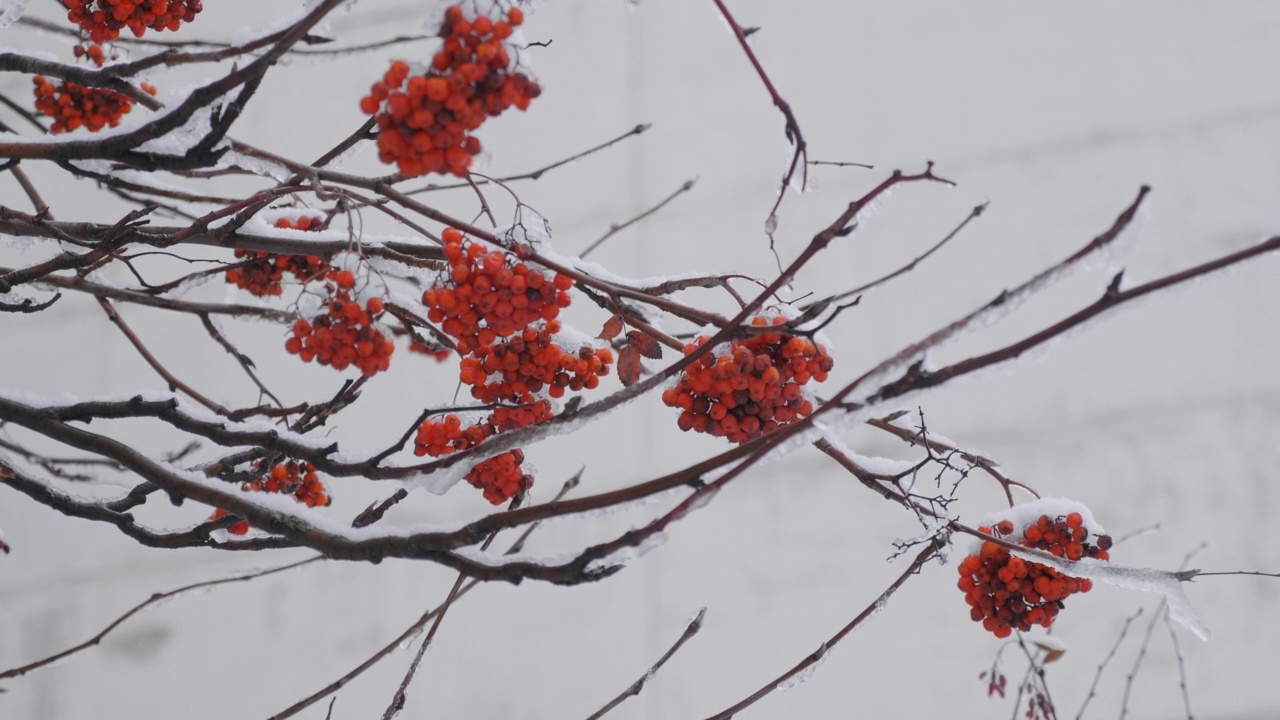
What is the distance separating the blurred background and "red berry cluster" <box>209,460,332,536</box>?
0.55 meters

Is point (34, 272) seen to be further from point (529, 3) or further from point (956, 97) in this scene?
point (956, 97)

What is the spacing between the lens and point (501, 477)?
1.88 feet

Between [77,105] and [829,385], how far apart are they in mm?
907

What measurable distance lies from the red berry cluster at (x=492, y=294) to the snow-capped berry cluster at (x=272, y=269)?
0.22 m

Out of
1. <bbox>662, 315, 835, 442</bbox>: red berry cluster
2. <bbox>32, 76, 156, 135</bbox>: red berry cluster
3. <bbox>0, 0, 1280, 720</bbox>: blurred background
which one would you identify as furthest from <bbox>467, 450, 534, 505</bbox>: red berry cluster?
<bbox>0, 0, 1280, 720</bbox>: blurred background

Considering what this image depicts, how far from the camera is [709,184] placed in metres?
1.43

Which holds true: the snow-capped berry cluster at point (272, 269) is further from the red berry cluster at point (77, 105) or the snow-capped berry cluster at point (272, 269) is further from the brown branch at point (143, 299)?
the red berry cluster at point (77, 105)

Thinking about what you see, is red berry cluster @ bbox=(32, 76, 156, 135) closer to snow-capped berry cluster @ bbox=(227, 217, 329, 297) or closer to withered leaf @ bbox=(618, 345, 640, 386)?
snow-capped berry cluster @ bbox=(227, 217, 329, 297)

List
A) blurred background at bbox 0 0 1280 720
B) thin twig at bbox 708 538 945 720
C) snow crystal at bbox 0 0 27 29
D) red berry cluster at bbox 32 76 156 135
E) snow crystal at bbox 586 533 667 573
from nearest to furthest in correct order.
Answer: snow crystal at bbox 586 533 667 573 < thin twig at bbox 708 538 945 720 < snow crystal at bbox 0 0 27 29 < red berry cluster at bbox 32 76 156 135 < blurred background at bbox 0 0 1280 720

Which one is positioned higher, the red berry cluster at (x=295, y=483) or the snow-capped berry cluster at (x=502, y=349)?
the red berry cluster at (x=295, y=483)

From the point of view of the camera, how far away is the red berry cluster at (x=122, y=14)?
60cm

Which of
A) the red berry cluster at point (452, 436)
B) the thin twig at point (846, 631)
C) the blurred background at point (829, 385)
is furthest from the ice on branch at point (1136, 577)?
the blurred background at point (829, 385)

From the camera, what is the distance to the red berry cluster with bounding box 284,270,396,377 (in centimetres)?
47

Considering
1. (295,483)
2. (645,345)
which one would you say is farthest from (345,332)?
(295,483)
